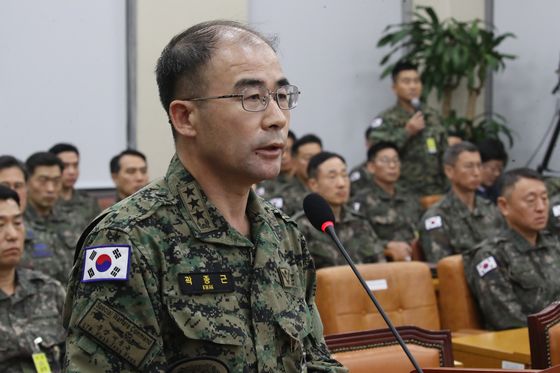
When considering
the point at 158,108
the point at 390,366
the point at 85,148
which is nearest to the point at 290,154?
the point at 158,108

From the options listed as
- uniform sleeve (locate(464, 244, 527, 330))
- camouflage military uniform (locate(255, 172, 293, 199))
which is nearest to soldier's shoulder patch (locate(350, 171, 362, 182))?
camouflage military uniform (locate(255, 172, 293, 199))

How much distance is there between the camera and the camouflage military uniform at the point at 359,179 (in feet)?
20.0

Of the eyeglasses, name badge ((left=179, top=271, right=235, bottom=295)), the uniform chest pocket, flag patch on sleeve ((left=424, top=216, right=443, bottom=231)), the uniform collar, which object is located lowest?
flag patch on sleeve ((left=424, top=216, right=443, bottom=231))

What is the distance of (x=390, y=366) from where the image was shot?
2064 mm

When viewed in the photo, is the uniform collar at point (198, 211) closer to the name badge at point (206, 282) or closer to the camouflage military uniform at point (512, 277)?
the name badge at point (206, 282)

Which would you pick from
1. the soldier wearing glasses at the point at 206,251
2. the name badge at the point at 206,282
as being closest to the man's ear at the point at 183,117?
the soldier wearing glasses at the point at 206,251

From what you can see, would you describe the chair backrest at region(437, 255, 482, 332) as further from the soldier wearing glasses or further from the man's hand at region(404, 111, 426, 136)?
the man's hand at region(404, 111, 426, 136)

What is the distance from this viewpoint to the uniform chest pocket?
1.24m

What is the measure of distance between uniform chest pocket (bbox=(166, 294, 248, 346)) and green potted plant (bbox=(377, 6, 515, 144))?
19.2ft

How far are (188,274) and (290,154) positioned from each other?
4824 millimetres

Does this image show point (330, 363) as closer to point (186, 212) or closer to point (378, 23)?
point (186, 212)

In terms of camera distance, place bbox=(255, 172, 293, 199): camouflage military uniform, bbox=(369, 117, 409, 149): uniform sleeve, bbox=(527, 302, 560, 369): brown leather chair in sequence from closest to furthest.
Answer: bbox=(527, 302, 560, 369): brown leather chair
bbox=(255, 172, 293, 199): camouflage military uniform
bbox=(369, 117, 409, 149): uniform sleeve

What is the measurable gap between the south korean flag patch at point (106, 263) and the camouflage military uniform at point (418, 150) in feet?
17.7

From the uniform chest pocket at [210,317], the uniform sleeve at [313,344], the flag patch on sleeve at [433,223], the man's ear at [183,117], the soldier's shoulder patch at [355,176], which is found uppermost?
the man's ear at [183,117]
